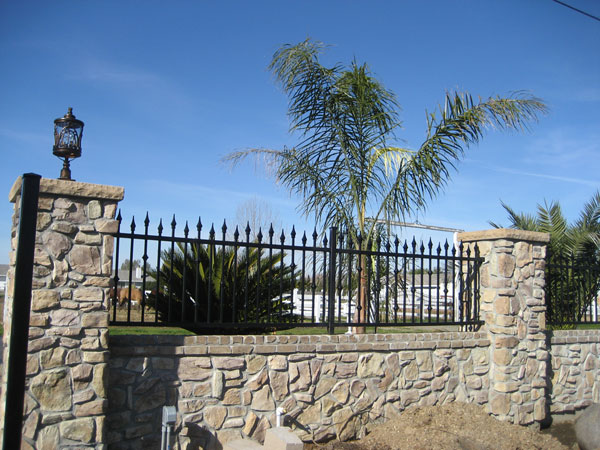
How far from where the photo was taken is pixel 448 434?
5621 millimetres

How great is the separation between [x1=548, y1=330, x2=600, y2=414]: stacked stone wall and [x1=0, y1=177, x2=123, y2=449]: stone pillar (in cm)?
609

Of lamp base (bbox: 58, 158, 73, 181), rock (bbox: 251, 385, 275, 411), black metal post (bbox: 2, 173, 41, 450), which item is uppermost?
lamp base (bbox: 58, 158, 73, 181)

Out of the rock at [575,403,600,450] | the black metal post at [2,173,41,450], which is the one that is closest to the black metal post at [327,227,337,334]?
the rock at [575,403,600,450]

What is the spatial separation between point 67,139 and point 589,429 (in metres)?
6.58

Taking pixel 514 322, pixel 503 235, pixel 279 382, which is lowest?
pixel 279 382

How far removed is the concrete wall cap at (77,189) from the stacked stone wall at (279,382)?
4.20 ft

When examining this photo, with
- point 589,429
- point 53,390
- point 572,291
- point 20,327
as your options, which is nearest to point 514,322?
point 589,429

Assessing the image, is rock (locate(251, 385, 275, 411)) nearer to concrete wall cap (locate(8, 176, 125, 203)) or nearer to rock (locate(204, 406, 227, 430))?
rock (locate(204, 406, 227, 430))

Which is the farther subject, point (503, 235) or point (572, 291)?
point (572, 291)

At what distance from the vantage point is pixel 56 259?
443 cm

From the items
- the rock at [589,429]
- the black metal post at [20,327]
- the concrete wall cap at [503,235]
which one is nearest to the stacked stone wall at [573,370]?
the rock at [589,429]

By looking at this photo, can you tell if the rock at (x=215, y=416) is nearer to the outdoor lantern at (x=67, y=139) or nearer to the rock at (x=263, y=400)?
the rock at (x=263, y=400)

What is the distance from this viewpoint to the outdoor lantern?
4.86 meters

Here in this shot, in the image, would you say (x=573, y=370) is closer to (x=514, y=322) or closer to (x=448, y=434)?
(x=514, y=322)
